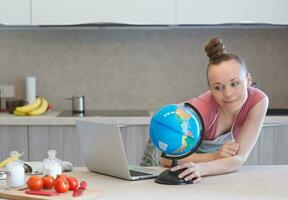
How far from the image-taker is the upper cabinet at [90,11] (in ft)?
12.6

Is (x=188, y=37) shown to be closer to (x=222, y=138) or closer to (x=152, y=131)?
(x=222, y=138)

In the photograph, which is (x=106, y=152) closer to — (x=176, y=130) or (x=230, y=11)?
(x=176, y=130)

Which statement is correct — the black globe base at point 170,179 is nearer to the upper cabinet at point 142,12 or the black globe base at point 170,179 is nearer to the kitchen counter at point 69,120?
the kitchen counter at point 69,120

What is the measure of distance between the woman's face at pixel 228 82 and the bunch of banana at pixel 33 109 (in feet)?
5.93

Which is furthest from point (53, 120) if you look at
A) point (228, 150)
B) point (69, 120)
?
point (228, 150)

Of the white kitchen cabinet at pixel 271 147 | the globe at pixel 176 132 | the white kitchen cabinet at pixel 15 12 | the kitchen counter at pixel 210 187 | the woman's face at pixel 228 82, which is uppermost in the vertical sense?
the white kitchen cabinet at pixel 15 12

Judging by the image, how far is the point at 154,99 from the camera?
14.0 ft

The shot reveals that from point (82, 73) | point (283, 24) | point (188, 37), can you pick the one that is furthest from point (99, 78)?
point (283, 24)

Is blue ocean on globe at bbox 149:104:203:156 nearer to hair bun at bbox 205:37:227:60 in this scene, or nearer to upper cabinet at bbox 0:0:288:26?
hair bun at bbox 205:37:227:60

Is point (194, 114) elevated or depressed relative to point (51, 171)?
elevated

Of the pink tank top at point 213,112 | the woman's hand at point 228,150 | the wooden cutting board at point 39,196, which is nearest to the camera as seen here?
the wooden cutting board at point 39,196

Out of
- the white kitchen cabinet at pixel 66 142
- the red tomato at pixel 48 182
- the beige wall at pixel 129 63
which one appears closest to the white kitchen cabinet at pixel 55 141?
the white kitchen cabinet at pixel 66 142

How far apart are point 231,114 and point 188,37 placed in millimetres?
1911

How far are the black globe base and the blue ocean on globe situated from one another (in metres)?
0.07
